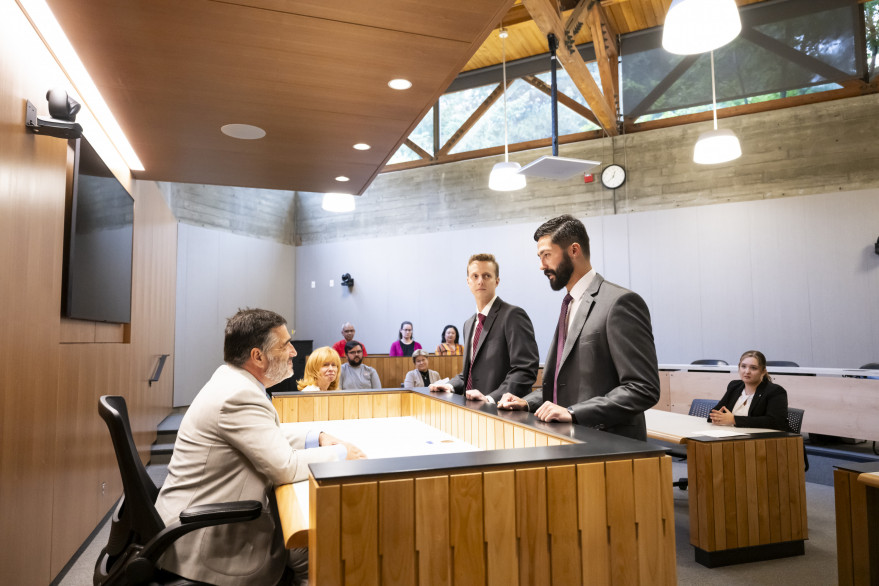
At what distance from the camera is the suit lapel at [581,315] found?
1.90 metres

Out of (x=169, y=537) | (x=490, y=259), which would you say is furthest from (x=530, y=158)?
(x=169, y=537)

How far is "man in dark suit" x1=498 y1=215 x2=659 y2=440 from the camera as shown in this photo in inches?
67.2

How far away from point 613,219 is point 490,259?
617 centimetres

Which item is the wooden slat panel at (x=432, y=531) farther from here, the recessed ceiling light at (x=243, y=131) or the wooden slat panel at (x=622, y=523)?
the recessed ceiling light at (x=243, y=131)

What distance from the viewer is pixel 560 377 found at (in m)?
1.97

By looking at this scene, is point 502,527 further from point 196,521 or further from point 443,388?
point 443,388

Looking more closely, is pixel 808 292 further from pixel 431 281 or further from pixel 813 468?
pixel 431 281

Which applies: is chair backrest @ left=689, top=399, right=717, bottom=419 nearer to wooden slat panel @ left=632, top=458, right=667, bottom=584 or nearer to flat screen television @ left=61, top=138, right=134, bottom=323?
wooden slat panel @ left=632, top=458, right=667, bottom=584

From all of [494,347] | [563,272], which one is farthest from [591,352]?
[494,347]

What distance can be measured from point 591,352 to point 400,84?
1902 mm

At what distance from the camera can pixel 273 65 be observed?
2779 mm

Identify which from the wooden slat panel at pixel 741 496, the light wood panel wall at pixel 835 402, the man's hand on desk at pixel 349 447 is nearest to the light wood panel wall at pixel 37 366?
the man's hand on desk at pixel 349 447

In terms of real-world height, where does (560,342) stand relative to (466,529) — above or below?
above

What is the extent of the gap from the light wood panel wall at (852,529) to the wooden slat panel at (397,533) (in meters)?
2.22
